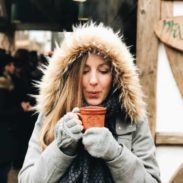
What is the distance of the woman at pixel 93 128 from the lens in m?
2.40

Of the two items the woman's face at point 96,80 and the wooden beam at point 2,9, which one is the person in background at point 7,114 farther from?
the woman's face at point 96,80

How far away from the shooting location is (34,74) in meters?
7.52

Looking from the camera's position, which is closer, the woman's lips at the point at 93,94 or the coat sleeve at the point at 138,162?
the coat sleeve at the point at 138,162

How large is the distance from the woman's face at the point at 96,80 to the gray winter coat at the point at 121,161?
143 mm

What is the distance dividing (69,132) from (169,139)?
97.1 inches

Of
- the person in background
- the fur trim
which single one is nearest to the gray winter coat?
the person in background

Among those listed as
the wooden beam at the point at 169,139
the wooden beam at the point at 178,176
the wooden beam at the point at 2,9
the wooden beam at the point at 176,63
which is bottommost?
the wooden beam at the point at 178,176

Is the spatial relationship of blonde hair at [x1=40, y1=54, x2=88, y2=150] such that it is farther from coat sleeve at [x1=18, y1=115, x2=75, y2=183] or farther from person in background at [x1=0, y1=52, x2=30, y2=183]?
person in background at [x1=0, y1=52, x2=30, y2=183]

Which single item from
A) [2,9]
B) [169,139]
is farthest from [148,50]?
[2,9]

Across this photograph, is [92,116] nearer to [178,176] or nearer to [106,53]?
[106,53]

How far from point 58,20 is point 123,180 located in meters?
6.71

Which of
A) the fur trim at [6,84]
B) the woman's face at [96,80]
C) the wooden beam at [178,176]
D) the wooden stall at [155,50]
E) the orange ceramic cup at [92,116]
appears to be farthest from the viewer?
the fur trim at [6,84]

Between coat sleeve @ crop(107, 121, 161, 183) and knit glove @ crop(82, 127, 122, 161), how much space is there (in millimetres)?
46

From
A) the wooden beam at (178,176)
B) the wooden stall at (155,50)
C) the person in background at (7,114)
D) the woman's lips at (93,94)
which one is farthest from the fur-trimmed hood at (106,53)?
the person in background at (7,114)
